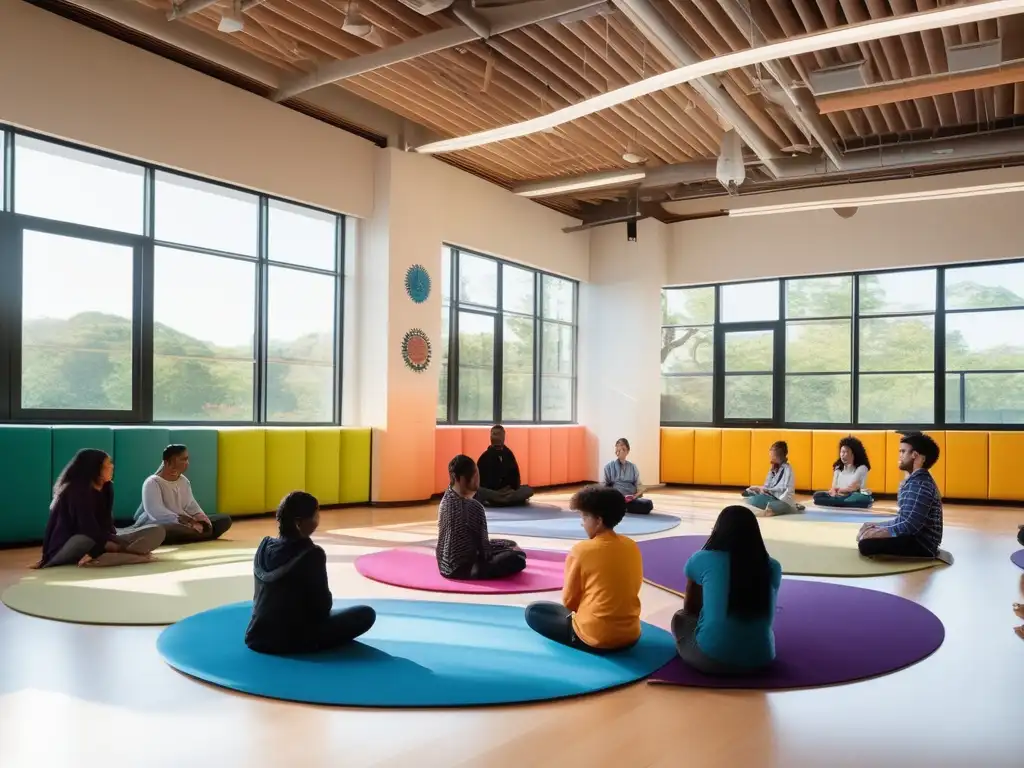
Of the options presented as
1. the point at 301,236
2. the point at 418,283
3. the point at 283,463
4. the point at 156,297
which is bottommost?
the point at 283,463

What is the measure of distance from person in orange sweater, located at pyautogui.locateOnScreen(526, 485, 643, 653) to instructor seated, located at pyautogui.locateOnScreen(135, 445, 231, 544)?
4.13m

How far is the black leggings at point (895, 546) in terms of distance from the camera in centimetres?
681

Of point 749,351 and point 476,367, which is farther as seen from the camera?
point 749,351

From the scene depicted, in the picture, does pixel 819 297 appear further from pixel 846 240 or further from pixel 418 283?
pixel 418 283

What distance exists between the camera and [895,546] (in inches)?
270

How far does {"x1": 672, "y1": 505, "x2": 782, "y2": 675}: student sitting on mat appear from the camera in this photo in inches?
141

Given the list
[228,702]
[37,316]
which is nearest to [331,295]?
[37,316]

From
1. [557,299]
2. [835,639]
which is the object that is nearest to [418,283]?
[557,299]

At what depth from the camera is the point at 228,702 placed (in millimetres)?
3342

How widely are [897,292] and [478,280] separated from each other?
6.29 metres

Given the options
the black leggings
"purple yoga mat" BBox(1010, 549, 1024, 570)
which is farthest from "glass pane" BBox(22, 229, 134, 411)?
"purple yoga mat" BBox(1010, 549, 1024, 570)

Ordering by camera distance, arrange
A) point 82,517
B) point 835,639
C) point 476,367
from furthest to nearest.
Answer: point 476,367 < point 82,517 < point 835,639

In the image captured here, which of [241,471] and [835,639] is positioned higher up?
[241,471]

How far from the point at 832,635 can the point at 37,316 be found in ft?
22.7
